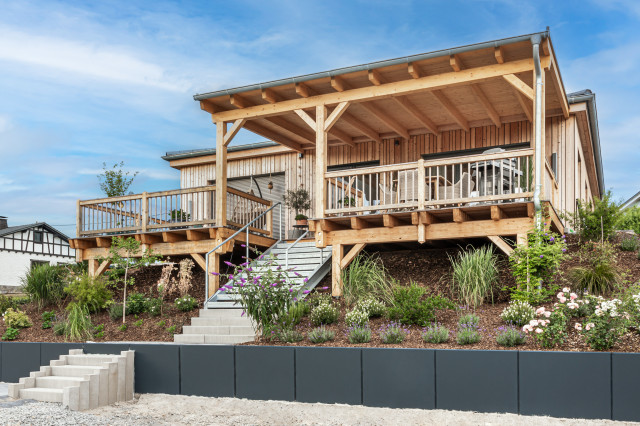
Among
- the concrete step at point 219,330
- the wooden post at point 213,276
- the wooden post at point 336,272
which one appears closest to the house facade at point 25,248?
the wooden post at point 213,276

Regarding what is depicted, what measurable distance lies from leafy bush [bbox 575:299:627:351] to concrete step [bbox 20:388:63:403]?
245 inches

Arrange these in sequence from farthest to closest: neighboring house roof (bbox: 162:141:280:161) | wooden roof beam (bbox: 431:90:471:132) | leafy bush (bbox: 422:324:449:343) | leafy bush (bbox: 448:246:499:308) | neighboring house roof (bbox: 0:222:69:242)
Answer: neighboring house roof (bbox: 0:222:69:242)
neighboring house roof (bbox: 162:141:280:161)
wooden roof beam (bbox: 431:90:471:132)
leafy bush (bbox: 448:246:499:308)
leafy bush (bbox: 422:324:449:343)

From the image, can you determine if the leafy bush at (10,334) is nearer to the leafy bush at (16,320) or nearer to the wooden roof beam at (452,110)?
the leafy bush at (16,320)

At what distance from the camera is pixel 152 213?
13.1 m

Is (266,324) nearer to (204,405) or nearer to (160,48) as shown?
(204,405)

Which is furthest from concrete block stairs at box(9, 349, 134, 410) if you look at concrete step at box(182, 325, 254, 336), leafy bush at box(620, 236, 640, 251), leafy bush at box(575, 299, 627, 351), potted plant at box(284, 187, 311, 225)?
leafy bush at box(620, 236, 640, 251)

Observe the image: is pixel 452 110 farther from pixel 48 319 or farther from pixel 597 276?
pixel 48 319

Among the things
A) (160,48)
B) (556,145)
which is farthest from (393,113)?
(160,48)

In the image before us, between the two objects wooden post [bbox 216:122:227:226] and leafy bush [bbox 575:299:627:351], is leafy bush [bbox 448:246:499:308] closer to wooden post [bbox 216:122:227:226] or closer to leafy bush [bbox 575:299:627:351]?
leafy bush [bbox 575:299:627:351]

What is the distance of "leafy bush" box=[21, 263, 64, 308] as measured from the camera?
13.0 m

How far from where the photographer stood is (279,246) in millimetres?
13453

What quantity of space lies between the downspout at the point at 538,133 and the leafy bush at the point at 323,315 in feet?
11.0

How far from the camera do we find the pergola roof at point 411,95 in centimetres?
955

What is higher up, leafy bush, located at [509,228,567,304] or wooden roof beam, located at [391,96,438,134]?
wooden roof beam, located at [391,96,438,134]
